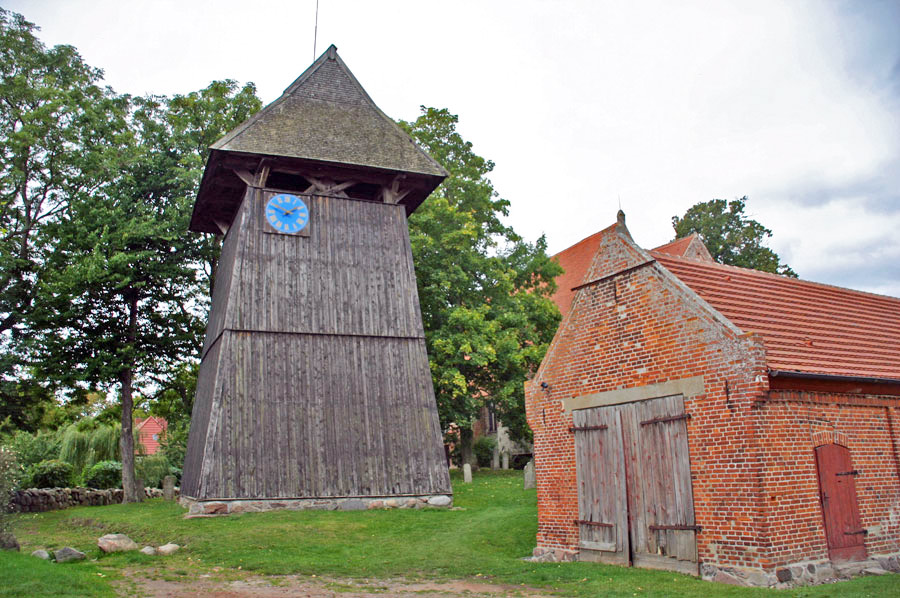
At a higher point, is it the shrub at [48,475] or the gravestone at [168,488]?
the shrub at [48,475]

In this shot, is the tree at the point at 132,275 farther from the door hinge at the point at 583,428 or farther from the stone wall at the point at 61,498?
the door hinge at the point at 583,428

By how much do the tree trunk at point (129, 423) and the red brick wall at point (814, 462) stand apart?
21784 mm

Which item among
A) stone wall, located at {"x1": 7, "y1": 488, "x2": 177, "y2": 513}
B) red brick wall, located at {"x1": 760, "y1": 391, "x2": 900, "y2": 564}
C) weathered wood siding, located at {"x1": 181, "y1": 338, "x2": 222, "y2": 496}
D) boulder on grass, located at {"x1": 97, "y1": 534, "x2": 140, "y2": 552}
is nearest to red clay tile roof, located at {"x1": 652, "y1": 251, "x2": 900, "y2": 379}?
red brick wall, located at {"x1": 760, "y1": 391, "x2": 900, "y2": 564}

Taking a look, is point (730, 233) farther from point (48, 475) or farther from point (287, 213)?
point (48, 475)

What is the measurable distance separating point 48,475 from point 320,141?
16.4m

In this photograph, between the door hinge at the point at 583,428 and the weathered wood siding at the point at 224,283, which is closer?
the door hinge at the point at 583,428

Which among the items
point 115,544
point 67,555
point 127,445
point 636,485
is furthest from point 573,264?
point 67,555

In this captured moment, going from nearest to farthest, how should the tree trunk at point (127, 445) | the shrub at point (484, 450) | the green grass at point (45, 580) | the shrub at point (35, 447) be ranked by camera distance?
1. the green grass at point (45, 580)
2. the tree trunk at point (127, 445)
3. the shrub at point (35, 447)
4. the shrub at point (484, 450)

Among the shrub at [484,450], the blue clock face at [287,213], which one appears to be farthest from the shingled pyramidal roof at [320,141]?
the shrub at [484,450]

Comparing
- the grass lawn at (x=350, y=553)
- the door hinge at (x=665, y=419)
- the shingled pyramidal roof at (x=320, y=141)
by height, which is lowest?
the grass lawn at (x=350, y=553)

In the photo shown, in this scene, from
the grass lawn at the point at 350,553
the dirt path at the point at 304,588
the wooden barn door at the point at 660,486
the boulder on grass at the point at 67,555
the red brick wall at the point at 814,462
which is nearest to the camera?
the grass lawn at the point at 350,553

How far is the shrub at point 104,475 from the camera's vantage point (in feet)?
89.9

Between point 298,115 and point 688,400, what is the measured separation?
15.0 meters

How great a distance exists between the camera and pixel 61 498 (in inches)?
980
